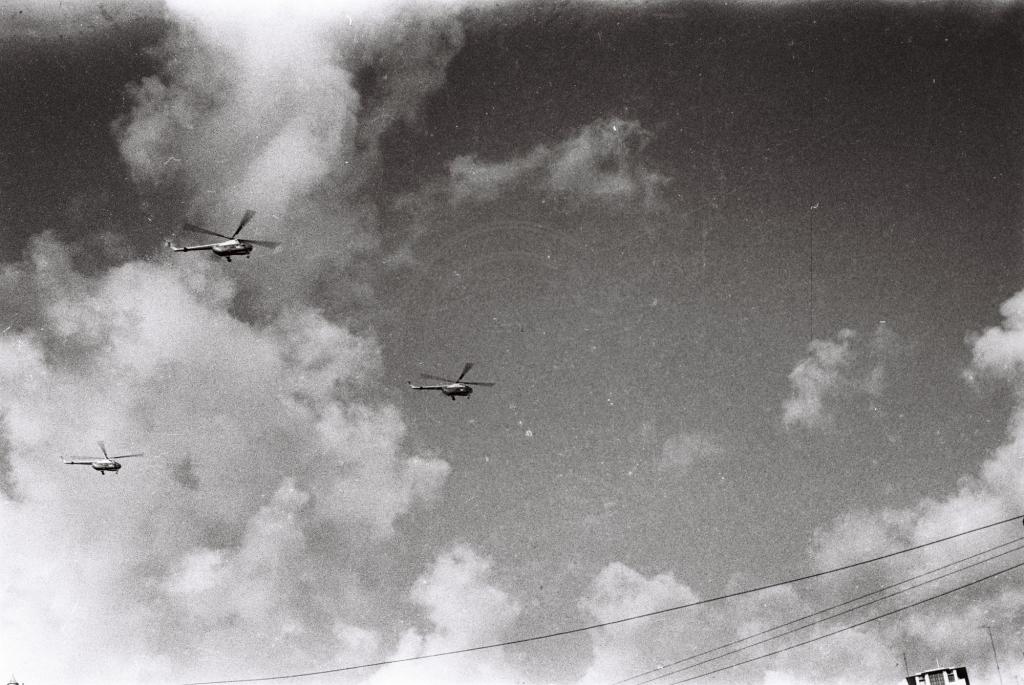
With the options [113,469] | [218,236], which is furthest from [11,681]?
[218,236]

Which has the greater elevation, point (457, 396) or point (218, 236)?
point (218, 236)

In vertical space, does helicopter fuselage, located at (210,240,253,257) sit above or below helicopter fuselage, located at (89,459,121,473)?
above

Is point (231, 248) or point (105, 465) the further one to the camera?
point (105, 465)

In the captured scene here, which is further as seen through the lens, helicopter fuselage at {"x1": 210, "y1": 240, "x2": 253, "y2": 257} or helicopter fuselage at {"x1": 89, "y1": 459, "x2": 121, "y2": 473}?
helicopter fuselage at {"x1": 89, "y1": 459, "x2": 121, "y2": 473}

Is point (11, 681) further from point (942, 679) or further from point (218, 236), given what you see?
point (942, 679)

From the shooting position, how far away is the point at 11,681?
5797 cm

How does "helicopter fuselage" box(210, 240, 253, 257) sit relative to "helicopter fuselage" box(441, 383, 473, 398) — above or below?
above

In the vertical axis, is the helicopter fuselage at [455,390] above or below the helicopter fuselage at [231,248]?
below

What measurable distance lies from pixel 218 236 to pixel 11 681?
4118 centimetres

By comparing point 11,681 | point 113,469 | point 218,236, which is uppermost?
point 218,236

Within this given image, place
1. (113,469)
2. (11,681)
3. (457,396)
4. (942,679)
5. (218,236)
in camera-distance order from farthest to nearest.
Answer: (942,679) < (11,681) < (113,469) < (457,396) < (218,236)

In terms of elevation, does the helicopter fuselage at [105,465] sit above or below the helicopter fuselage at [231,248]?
below

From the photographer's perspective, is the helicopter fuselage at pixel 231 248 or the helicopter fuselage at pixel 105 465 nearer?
the helicopter fuselage at pixel 231 248

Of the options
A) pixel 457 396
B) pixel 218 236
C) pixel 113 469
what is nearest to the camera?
pixel 218 236
